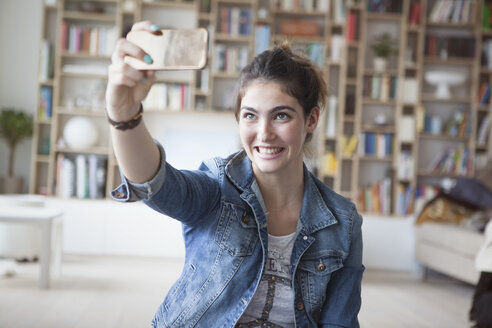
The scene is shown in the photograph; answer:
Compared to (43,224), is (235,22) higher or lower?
higher

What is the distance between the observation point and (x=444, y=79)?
5.61 metres

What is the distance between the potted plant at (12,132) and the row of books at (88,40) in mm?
768

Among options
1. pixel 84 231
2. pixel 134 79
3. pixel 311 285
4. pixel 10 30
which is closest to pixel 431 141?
pixel 84 231

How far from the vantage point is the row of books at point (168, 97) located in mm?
5633

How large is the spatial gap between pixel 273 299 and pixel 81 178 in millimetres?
4519

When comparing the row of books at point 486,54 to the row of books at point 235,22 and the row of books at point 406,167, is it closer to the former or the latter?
the row of books at point 406,167

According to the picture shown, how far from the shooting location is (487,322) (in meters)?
3.16

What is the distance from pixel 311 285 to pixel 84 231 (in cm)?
432

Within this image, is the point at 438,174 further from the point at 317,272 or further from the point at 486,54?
the point at 317,272

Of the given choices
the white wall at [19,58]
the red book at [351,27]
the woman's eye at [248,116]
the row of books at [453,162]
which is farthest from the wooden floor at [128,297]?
the red book at [351,27]

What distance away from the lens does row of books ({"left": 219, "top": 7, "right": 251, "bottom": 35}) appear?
18.6 ft

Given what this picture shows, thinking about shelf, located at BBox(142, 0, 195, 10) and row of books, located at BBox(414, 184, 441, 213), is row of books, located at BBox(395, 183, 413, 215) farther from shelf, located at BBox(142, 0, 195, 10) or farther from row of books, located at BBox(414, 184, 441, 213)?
shelf, located at BBox(142, 0, 195, 10)

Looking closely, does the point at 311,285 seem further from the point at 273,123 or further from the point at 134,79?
the point at 134,79

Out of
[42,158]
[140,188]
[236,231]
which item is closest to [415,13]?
[42,158]
